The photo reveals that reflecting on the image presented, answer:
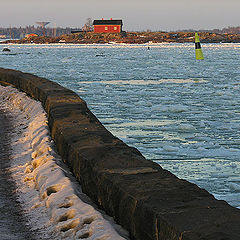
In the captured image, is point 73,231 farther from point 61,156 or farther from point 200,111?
point 200,111

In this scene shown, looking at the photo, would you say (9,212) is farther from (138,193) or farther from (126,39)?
(126,39)

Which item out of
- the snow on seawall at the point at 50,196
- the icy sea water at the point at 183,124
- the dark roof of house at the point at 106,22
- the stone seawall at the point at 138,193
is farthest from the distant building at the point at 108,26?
the stone seawall at the point at 138,193

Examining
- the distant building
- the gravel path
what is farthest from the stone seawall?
the distant building

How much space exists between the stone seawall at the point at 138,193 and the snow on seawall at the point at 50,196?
0.14 meters

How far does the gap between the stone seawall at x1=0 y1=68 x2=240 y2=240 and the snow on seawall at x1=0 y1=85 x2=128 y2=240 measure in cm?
14

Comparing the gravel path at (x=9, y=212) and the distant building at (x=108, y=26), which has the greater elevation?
the distant building at (x=108, y=26)

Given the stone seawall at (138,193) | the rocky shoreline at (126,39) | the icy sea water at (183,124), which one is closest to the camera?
the stone seawall at (138,193)

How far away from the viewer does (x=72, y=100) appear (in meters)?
8.09

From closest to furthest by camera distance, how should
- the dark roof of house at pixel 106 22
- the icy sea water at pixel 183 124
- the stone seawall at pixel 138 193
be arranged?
the stone seawall at pixel 138 193 → the icy sea water at pixel 183 124 → the dark roof of house at pixel 106 22

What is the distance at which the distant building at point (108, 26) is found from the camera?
158 metres

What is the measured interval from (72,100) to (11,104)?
140 inches

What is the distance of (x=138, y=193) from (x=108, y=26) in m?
159

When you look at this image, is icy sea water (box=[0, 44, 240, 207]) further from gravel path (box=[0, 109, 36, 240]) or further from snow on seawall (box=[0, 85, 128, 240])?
gravel path (box=[0, 109, 36, 240])

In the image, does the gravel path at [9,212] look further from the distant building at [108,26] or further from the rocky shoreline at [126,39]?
the distant building at [108,26]
